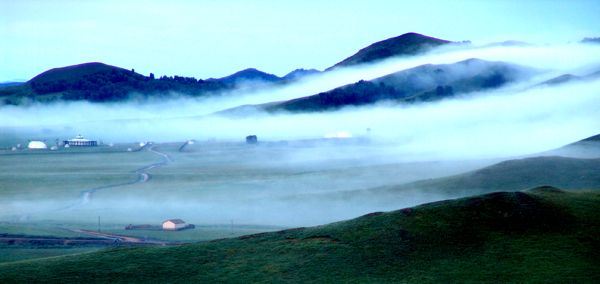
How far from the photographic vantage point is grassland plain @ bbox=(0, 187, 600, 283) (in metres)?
24.1

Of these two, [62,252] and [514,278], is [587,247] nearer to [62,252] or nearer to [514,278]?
[514,278]

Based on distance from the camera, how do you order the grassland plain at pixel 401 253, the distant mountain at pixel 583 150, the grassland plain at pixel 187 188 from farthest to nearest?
the distant mountain at pixel 583 150 → the grassland plain at pixel 187 188 → the grassland plain at pixel 401 253

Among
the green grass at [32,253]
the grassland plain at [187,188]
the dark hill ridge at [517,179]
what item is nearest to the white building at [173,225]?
the grassland plain at [187,188]

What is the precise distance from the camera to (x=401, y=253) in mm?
26484

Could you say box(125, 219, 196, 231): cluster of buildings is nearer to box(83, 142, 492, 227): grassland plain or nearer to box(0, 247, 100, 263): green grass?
box(83, 142, 492, 227): grassland plain

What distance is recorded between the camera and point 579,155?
96562 mm

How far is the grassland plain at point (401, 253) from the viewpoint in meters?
24.1

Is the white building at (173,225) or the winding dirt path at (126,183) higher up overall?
the winding dirt path at (126,183)

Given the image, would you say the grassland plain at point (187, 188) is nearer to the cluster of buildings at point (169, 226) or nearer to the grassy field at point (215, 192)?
the grassy field at point (215, 192)

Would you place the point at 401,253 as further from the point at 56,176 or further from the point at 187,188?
the point at 56,176

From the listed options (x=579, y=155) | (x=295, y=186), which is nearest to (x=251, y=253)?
(x=295, y=186)

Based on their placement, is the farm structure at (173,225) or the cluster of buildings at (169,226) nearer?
the farm structure at (173,225)

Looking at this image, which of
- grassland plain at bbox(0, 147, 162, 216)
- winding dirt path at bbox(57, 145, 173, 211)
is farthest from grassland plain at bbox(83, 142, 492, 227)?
grassland plain at bbox(0, 147, 162, 216)

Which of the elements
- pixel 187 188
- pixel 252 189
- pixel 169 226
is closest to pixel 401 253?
pixel 169 226
